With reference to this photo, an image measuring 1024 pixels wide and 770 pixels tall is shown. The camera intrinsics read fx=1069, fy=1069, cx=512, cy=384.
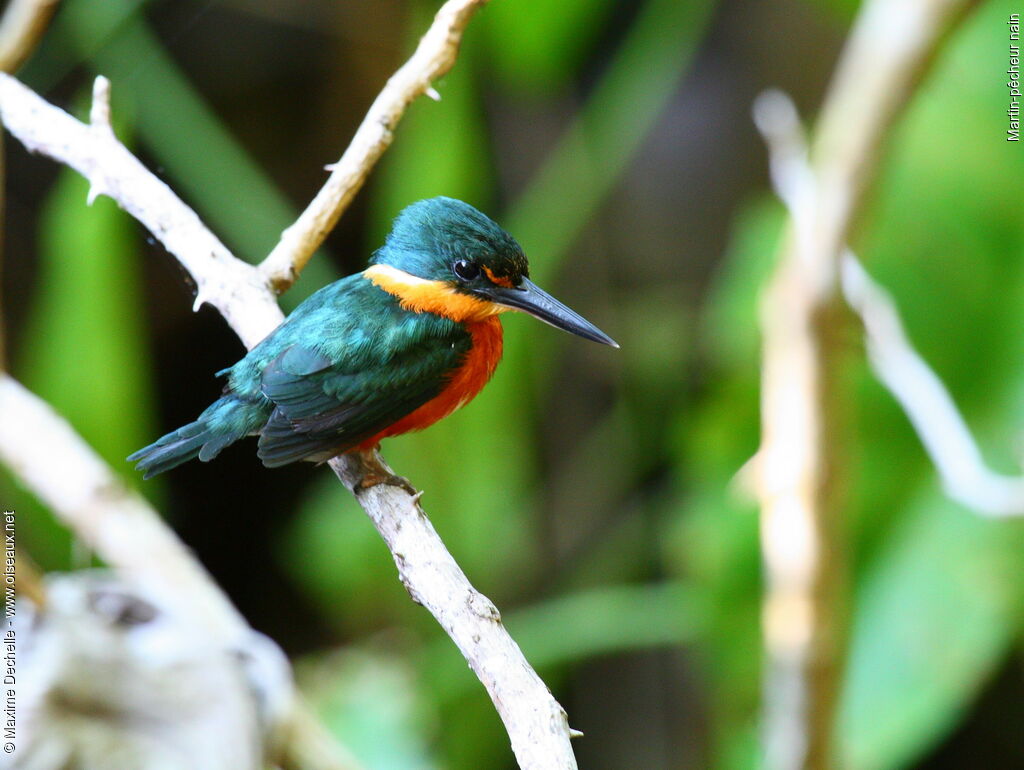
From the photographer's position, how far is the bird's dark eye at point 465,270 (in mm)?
992

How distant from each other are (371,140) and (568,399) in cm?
272

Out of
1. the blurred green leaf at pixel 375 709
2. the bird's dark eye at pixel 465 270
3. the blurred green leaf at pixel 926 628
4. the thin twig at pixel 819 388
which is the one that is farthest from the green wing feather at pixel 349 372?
the blurred green leaf at pixel 926 628

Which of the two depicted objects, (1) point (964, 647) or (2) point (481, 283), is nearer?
(2) point (481, 283)

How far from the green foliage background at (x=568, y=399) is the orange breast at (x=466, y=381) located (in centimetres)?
21

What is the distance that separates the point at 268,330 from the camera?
3.49ft

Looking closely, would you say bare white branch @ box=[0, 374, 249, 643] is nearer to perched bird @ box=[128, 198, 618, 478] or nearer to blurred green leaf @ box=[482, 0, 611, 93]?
perched bird @ box=[128, 198, 618, 478]

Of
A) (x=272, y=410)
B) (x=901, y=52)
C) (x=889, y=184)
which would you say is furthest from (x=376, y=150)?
(x=889, y=184)

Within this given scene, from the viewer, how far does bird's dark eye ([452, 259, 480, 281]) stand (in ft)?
3.25

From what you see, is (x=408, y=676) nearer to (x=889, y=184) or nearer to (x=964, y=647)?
(x=964, y=647)

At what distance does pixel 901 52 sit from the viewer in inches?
50.5

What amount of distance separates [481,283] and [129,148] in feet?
1.16

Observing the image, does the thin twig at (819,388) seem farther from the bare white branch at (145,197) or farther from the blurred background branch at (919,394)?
the bare white branch at (145,197)

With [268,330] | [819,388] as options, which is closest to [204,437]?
[268,330]

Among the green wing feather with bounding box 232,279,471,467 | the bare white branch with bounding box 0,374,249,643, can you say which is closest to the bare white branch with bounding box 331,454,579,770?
the green wing feather with bounding box 232,279,471,467
